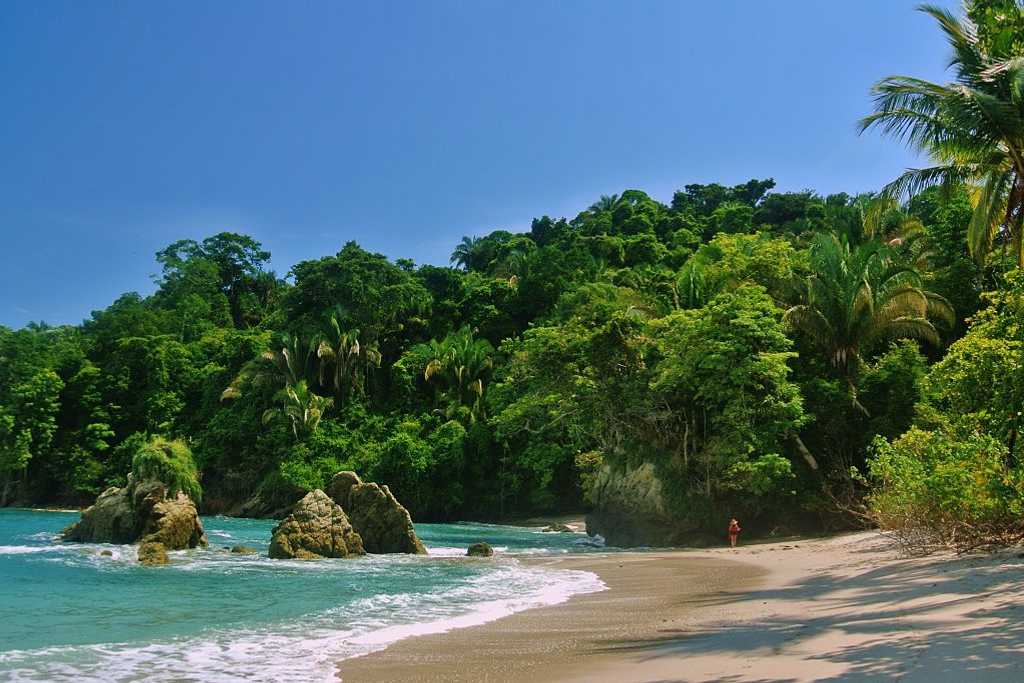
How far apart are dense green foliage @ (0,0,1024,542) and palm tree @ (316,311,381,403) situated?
0.20 metres

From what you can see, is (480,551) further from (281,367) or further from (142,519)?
(281,367)

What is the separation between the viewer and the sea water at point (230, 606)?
25.9ft

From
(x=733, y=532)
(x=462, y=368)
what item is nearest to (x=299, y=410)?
(x=462, y=368)

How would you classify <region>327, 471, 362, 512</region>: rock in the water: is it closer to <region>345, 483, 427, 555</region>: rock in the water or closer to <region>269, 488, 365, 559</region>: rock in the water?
<region>345, 483, 427, 555</region>: rock in the water

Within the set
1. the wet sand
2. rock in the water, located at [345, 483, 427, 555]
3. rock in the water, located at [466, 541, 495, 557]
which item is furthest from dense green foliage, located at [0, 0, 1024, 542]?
rock in the water, located at [466, 541, 495, 557]

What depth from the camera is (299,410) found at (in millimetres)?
46750

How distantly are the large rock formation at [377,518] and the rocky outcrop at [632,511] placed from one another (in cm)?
725

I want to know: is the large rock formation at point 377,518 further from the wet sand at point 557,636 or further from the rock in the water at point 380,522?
the wet sand at point 557,636

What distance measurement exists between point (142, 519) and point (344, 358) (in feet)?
91.9

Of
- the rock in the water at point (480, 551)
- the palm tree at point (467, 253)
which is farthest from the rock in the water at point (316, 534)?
the palm tree at point (467, 253)

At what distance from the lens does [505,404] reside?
4059 centimetres

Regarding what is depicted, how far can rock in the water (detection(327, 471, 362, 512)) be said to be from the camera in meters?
23.4

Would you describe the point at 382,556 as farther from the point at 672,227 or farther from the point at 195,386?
the point at 672,227

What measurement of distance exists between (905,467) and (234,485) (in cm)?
4243
